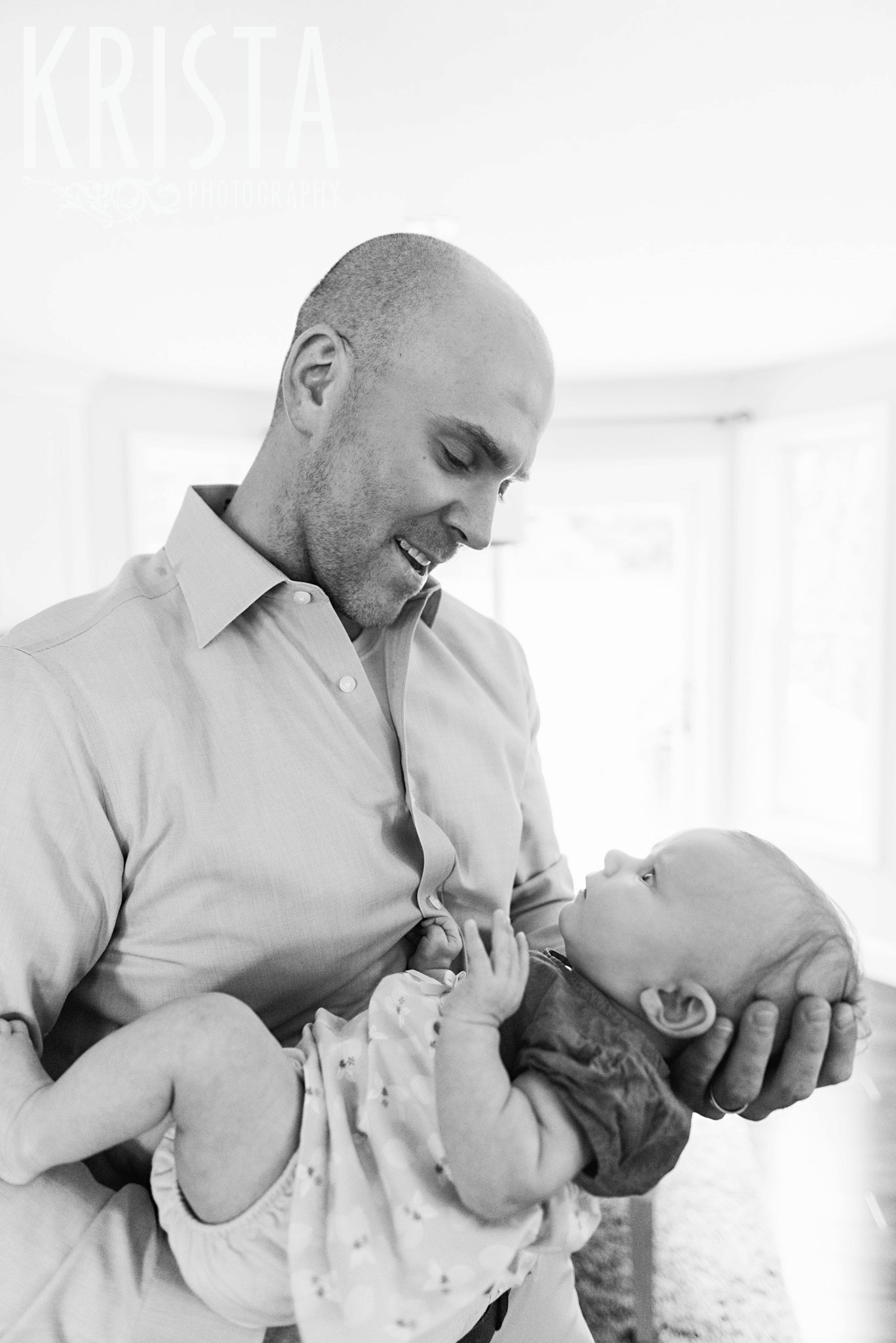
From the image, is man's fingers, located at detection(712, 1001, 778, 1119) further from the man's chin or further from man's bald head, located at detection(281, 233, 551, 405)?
man's bald head, located at detection(281, 233, 551, 405)

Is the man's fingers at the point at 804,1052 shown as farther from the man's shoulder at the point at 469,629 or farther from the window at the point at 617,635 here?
the window at the point at 617,635

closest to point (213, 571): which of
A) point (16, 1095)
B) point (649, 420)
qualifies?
point (16, 1095)

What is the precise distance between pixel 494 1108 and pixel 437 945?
28 centimetres

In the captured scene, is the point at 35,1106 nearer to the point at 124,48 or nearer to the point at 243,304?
the point at 124,48

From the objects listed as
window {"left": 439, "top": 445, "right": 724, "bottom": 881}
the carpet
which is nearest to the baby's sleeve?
the carpet

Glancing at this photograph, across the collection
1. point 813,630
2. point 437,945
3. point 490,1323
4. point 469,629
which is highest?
point 469,629

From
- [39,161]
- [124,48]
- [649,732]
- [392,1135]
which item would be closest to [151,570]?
[392,1135]

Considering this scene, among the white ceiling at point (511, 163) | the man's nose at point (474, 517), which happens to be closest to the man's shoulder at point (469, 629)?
the man's nose at point (474, 517)

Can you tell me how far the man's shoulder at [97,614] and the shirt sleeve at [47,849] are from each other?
0.03 meters

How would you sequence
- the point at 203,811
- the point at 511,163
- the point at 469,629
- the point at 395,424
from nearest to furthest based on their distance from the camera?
the point at 203,811, the point at 395,424, the point at 469,629, the point at 511,163

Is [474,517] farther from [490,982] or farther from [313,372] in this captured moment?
[490,982]

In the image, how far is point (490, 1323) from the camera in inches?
43.8

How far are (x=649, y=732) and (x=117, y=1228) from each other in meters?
5.34

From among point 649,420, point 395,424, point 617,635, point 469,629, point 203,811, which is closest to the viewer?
point 203,811
